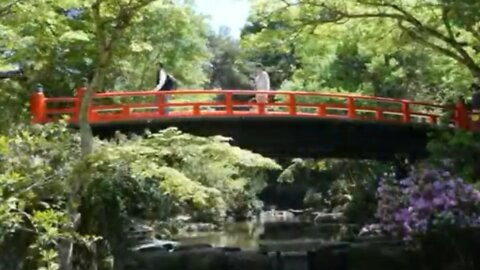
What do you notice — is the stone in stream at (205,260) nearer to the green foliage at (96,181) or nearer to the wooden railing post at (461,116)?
the green foliage at (96,181)

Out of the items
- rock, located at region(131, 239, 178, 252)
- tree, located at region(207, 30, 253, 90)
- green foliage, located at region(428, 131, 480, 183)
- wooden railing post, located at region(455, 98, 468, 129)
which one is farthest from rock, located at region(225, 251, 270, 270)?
tree, located at region(207, 30, 253, 90)

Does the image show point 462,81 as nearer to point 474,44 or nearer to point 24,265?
point 474,44

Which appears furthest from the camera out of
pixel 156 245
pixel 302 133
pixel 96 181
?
pixel 302 133

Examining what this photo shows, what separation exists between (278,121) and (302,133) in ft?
3.64

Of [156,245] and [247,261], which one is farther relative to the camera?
[156,245]

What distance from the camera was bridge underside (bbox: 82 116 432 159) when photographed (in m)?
17.2

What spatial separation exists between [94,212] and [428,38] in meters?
9.13

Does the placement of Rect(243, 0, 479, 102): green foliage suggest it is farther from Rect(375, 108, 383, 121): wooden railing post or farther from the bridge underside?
the bridge underside

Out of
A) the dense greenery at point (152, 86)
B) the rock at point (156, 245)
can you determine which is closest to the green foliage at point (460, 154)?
the dense greenery at point (152, 86)

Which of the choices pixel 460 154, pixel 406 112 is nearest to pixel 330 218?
pixel 406 112

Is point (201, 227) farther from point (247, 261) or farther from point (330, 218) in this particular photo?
point (247, 261)

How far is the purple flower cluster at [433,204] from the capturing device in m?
14.8

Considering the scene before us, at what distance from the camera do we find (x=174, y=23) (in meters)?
22.8

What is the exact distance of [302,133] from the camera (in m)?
18.8
